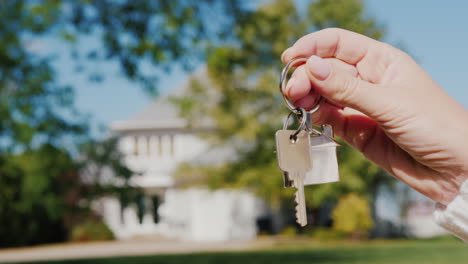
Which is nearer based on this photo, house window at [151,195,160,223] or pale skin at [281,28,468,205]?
pale skin at [281,28,468,205]

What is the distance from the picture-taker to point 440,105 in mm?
1510

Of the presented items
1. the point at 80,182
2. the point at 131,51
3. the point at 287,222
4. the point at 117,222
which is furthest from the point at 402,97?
the point at 117,222

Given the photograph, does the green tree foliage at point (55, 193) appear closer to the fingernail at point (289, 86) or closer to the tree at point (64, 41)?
the tree at point (64, 41)

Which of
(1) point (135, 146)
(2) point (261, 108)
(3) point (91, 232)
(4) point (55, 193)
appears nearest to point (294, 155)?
(2) point (261, 108)

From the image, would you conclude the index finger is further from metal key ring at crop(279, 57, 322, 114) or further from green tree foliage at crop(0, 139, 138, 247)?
green tree foliage at crop(0, 139, 138, 247)

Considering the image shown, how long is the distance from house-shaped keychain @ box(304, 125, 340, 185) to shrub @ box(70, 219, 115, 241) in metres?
34.0

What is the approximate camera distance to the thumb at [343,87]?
4.89 feet

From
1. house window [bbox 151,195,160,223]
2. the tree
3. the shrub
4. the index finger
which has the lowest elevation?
the shrub

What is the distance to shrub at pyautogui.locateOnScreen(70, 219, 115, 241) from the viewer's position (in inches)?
1337

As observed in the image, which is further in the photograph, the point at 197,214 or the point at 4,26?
the point at 197,214

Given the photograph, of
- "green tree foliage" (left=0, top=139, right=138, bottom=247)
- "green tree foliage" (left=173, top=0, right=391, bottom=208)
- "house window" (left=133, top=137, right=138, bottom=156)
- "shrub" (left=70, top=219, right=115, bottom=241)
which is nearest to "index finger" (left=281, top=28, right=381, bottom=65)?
"green tree foliage" (left=0, top=139, right=138, bottom=247)

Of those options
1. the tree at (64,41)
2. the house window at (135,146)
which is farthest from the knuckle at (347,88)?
the house window at (135,146)

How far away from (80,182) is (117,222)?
28.2 ft

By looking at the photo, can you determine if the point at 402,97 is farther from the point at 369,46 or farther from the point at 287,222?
the point at 287,222
